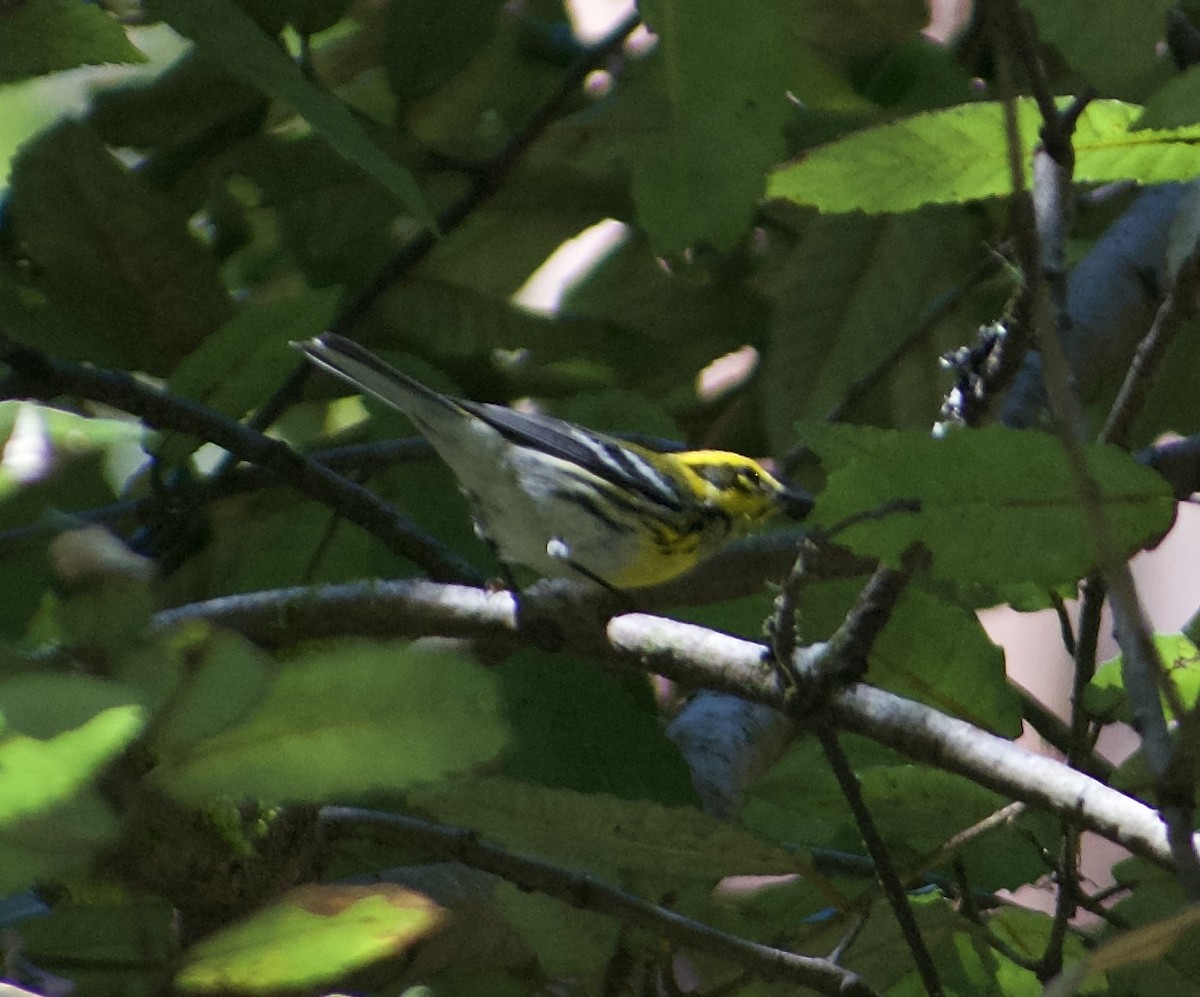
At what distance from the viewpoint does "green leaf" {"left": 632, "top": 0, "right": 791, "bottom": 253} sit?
61cm

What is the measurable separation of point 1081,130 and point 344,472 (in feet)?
3.08

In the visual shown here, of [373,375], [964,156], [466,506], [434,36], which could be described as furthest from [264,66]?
[466,506]

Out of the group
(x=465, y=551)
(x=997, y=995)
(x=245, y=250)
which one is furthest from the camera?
(x=245, y=250)

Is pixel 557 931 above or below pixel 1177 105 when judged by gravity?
below

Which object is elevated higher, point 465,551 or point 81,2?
point 81,2

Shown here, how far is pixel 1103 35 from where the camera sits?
1.80 feet

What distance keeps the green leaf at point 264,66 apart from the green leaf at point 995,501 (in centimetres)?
31

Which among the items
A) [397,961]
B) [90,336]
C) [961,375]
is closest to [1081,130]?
[961,375]

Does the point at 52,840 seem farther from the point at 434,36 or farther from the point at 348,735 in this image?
the point at 434,36

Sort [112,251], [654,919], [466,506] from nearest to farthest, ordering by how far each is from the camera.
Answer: [654,919] < [112,251] < [466,506]

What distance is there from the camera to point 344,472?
1.41 metres

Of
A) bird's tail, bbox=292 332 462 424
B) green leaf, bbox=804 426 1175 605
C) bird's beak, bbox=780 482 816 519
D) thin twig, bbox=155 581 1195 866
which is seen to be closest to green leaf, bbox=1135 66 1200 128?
green leaf, bbox=804 426 1175 605

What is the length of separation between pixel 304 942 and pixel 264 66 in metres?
0.47

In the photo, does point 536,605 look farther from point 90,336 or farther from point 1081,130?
point 1081,130
